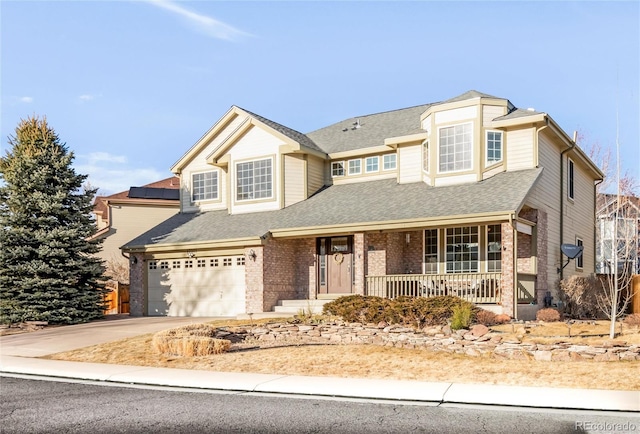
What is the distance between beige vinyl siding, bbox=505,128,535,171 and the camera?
20.4 metres

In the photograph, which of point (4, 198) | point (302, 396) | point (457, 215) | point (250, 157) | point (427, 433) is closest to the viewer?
point (427, 433)

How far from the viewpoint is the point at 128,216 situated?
3972cm

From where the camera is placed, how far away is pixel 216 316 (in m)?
23.6

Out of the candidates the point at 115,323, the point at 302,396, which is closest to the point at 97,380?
the point at 302,396

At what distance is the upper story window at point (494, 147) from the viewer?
2103 centimetres

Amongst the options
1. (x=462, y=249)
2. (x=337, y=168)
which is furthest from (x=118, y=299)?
(x=462, y=249)

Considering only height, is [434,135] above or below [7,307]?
above

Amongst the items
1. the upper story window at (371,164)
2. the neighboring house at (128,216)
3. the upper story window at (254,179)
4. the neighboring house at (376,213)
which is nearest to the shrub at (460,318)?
the neighboring house at (376,213)

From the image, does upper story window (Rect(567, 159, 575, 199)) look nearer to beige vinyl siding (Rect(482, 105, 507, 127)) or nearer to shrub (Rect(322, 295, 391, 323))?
beige vinyl siding (Rect(482, 105, 507, 127))

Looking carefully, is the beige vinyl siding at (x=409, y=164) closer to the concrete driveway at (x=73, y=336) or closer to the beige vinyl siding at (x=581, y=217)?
the beige vinyl siding at (x=581, y=217)

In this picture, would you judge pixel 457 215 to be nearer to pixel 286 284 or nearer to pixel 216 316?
pixel 286 284

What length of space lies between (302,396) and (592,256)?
2099 cm

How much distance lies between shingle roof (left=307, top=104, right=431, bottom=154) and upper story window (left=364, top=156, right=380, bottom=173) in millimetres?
602

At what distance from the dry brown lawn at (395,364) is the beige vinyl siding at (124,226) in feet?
79.5
